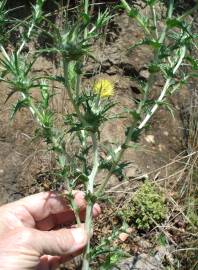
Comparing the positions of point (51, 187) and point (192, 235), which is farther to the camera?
point (51, 187)

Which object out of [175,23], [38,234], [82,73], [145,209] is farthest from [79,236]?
[145,209]

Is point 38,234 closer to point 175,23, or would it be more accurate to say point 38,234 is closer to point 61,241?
point 61,241

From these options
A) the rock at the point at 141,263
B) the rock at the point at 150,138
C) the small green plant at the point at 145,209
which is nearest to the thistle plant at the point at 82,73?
the rock at the point at 141,263

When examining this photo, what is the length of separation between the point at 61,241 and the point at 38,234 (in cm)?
11

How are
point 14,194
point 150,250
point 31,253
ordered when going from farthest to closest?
point 14,194 → point 150,250 → point 31,253

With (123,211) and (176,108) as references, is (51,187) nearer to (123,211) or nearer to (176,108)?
(123,211)

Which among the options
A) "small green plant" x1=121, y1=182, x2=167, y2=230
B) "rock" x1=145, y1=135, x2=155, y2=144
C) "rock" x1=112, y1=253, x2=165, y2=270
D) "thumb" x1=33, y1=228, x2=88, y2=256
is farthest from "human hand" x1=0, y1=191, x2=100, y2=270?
"rock" x1=145, y1=135, x2=155, y2=144

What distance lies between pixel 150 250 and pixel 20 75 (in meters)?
1.54

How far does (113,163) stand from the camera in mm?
1633

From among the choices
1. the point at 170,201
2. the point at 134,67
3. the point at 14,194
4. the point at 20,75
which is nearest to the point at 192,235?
the point at 170,201

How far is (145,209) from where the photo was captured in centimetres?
282

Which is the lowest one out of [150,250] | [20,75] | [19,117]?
[150,250]

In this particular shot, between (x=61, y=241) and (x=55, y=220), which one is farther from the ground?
(x=61, y=241)

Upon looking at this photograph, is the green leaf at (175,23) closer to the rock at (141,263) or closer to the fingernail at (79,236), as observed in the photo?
the fingernail at (79,236)
